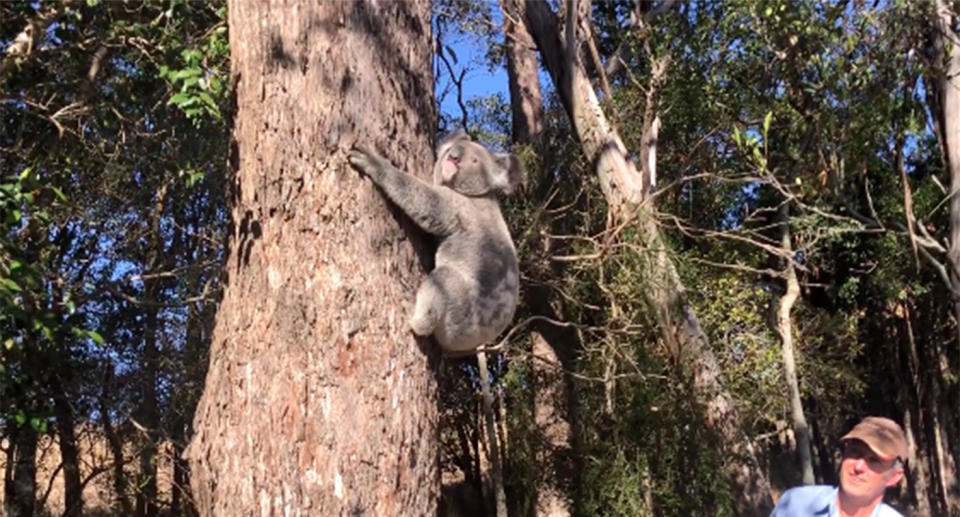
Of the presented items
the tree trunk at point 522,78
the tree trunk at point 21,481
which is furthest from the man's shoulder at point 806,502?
the tree trunk at point 522,78

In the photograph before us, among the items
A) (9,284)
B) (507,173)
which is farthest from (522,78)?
(9,284)

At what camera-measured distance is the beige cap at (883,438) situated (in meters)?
2.96

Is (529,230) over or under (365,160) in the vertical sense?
over

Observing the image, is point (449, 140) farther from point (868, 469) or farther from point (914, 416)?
point (914, 416)

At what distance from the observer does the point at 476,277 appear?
162 inches

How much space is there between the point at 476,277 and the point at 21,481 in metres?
5.28

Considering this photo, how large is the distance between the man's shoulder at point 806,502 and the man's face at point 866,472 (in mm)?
120

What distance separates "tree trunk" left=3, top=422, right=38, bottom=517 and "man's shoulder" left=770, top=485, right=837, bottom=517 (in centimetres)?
610

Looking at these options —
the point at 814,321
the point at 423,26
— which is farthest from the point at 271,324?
the point at 814,321

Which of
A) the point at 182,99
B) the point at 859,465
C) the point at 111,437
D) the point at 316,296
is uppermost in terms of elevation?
the point at 182,99

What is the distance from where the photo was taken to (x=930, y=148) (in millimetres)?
12297

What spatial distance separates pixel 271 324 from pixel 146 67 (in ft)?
14.1

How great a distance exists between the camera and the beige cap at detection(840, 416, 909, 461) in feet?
9.73

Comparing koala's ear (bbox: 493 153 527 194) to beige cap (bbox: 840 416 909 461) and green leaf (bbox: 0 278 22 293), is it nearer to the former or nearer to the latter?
green leaf (bbox: 0 278 22 293)
